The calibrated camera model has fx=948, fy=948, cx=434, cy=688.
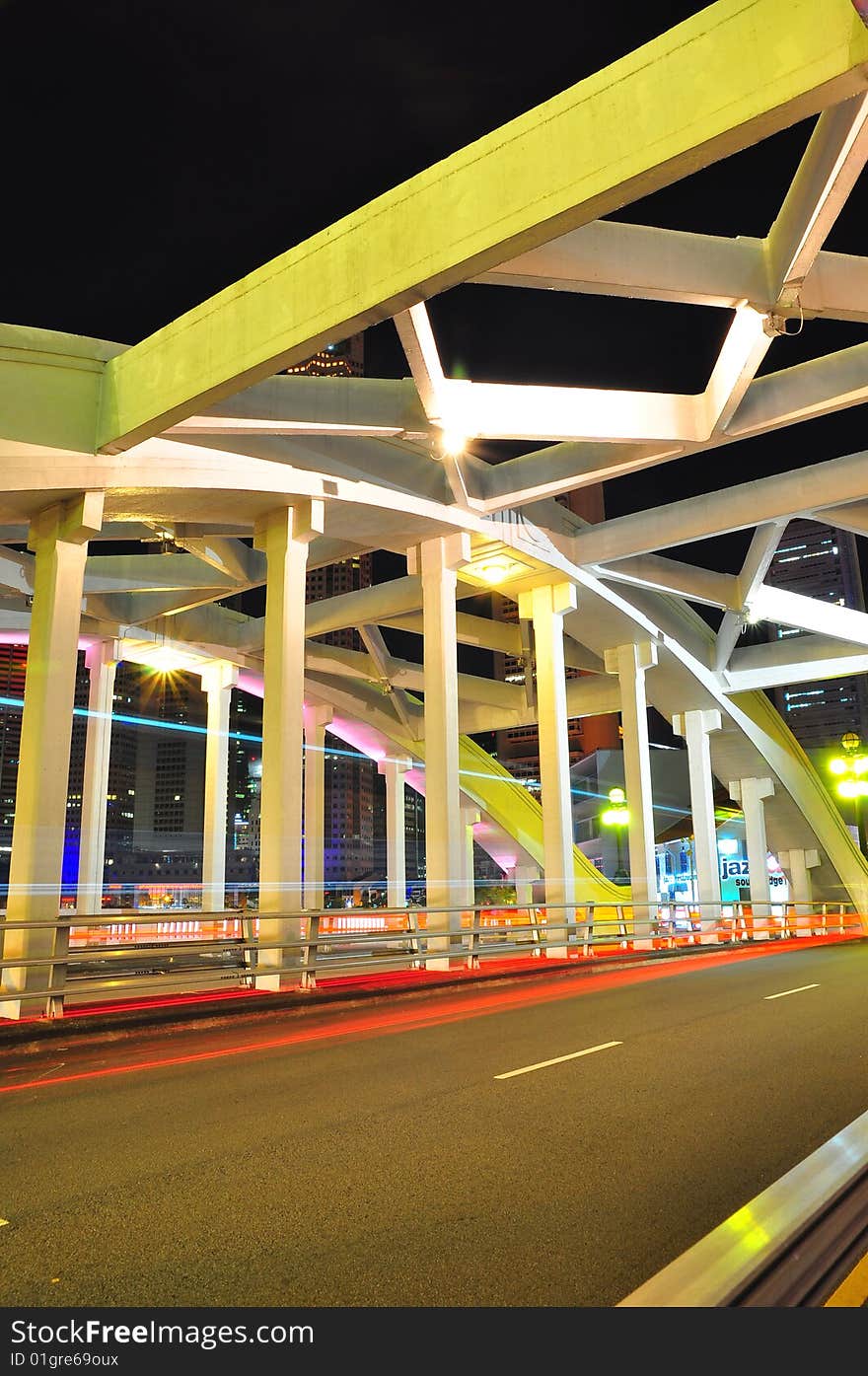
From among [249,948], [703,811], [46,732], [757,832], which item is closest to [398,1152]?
[249,948]

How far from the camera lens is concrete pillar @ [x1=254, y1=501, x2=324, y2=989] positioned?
14.9 metres

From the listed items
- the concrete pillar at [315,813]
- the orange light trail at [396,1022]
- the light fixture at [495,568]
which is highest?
the light fixture at [495,568]

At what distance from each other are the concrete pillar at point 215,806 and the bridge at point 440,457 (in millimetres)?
108

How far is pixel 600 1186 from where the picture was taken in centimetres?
497

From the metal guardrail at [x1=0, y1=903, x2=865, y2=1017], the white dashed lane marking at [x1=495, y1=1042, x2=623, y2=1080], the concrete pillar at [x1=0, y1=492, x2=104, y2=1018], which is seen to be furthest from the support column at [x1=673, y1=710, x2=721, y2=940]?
the concrete pillar at [x1=0, y1=492, x2=104, y2=1018]

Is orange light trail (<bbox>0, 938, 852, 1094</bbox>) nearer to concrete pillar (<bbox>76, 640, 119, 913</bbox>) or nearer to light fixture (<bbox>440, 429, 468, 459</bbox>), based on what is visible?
light fixture (<bbox>440, 429, 468, 459</bbox>)

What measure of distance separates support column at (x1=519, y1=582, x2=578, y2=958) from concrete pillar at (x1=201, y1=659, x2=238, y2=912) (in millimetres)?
10293

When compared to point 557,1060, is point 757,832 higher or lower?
higher

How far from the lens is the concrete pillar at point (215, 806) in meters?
28.0

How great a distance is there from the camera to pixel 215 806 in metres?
28.5

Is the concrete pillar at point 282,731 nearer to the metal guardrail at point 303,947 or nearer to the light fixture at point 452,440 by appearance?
the metal guardrail at point 303,947

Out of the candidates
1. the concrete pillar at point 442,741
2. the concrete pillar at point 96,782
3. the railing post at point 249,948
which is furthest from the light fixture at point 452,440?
the concrete pillar at point 96,782

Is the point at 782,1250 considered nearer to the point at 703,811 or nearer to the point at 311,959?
the point at 311,959

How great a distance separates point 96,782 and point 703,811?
64.9ft
